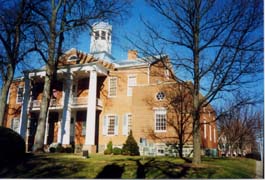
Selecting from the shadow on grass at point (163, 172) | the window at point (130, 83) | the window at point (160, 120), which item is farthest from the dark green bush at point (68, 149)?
the shadow on grass at point (163, 172)

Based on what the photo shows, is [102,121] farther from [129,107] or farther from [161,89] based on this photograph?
[161,89]

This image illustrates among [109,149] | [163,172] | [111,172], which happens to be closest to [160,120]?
[109,149]

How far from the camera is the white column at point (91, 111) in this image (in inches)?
507

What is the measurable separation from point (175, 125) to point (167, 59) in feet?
16.9

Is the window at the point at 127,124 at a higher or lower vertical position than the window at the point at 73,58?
lower

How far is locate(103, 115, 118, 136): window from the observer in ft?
45.5

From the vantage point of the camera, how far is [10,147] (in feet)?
20.9

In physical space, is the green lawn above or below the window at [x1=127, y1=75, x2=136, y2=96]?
below

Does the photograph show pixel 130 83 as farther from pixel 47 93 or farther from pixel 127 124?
pixel 47 93

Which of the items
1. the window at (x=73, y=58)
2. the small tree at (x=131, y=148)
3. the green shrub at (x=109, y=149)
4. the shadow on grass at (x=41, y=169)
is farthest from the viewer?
the window at (x=73, y=58)

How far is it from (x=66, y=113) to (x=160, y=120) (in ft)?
15.6

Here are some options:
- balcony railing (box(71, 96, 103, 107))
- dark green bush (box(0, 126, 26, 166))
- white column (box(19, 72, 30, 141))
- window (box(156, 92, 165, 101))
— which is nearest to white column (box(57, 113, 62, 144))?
balcony railing (box(71, 96, 103, 107))

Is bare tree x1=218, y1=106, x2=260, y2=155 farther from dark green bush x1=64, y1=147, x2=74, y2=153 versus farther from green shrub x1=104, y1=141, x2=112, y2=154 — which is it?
dark green bush x1=64, y1=147, x2=74, y2=153

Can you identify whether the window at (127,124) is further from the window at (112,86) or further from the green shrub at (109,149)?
the window at (112,86)
